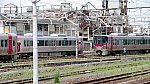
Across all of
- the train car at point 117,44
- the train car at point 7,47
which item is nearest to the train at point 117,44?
the train car at point 117,44

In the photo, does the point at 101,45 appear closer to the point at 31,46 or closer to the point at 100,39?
the point at 100,39

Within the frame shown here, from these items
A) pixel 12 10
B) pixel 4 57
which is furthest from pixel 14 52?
pixel 12 10

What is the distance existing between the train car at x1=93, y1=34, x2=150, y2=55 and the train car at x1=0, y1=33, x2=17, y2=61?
584 inches

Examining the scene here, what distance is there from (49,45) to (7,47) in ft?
35.8

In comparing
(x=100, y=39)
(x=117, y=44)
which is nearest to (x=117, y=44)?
(x=117, y=44)

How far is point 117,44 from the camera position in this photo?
157 feet

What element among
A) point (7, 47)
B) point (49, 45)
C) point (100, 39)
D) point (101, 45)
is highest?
point (100, 39)

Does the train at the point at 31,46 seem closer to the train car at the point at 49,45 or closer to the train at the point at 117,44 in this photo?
the train car at the point at 49,45

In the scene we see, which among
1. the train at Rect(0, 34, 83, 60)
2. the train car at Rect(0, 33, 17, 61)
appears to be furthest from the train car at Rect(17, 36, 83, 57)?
the train car at Rect(0, 33, 17, 61)

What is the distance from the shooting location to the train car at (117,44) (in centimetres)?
4656

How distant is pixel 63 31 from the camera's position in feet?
257

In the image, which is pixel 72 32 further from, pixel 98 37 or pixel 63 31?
pixel 98 37

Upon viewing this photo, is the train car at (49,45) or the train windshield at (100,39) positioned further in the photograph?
the train windshield at (100,39)

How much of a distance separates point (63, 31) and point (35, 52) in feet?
222
